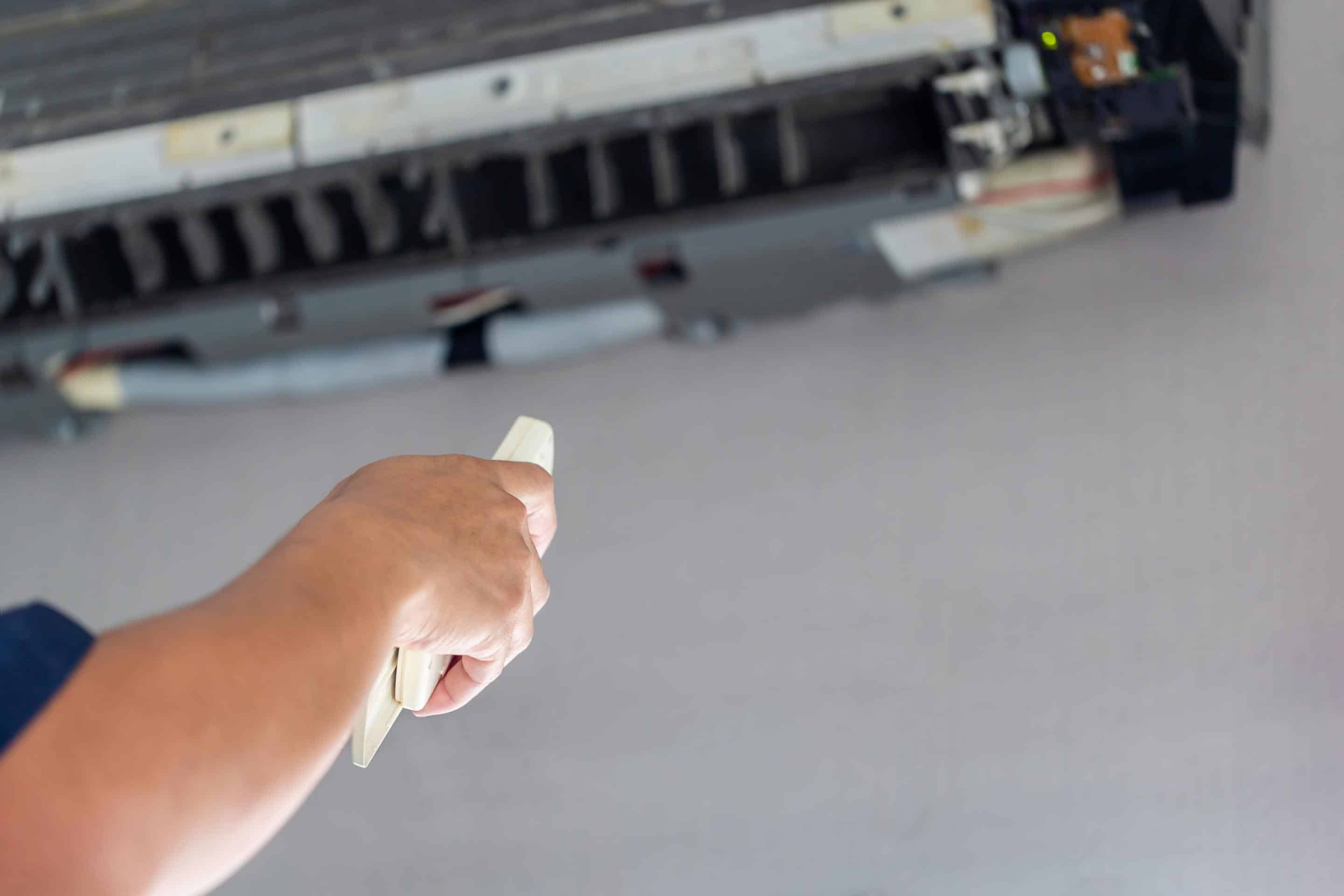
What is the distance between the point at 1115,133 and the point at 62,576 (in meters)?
1.32

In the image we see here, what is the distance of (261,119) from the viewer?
1.31 metres

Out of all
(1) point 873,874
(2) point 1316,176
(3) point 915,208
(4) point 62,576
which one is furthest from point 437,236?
(2) point 1316,176

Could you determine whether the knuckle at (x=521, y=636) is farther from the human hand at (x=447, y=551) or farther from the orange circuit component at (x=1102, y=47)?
the orange circuit component at (x=1102, y=47)

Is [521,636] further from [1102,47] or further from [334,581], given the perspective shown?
[1102,47]

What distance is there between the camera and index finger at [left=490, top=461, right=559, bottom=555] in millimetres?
686

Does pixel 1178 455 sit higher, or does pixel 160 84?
pixel 160 84

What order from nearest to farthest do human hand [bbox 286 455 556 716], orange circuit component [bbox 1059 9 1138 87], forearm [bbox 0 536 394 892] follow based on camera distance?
1. forearm [bbox 0 536 394 892]
2. human hand [bbox 286 455 556 716]
3. orange circuit component [bbox 1059 9 1138 87]

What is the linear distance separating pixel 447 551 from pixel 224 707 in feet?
0.56

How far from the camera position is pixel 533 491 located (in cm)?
71

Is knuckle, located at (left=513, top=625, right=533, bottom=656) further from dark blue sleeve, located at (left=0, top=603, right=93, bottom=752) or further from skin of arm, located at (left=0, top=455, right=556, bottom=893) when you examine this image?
dark blue sleeve, located at (left=0, top=603, right=93, bottom=752)

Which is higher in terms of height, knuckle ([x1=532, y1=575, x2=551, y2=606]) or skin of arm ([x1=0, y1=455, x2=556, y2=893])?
skin of arm ([x1=0, y1=455, x2=556, y2=893])

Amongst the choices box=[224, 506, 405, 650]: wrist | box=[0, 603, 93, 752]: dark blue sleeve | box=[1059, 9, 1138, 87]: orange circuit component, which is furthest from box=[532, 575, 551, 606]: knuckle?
box=[1059, 9, 1138, 87]: orange circuit component

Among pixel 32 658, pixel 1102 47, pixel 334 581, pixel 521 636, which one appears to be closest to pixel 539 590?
pixel 521 636

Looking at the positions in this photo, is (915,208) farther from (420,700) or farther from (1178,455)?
(420,700)
